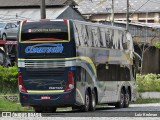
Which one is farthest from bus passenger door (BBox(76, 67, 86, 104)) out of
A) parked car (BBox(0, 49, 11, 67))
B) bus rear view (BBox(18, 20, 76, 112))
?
parked car (BBox(0, 49, 11, 67))

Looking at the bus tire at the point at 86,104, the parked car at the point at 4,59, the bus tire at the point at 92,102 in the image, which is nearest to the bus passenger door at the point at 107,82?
the bus tire at the point at 92,102

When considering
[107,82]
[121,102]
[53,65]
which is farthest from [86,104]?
[121,102]

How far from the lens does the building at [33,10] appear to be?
7931 centimetres

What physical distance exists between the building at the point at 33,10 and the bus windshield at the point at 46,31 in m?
50.0

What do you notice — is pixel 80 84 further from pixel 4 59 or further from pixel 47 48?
pixel 4 59

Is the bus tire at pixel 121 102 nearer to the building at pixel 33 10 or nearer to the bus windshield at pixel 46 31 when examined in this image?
the bus windshield at pixel 46 31

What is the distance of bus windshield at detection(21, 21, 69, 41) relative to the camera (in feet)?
89.9

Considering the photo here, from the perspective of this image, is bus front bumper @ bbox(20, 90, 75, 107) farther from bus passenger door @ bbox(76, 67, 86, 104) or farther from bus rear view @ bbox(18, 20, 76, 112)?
bus passenger door @ bbox(76, 67, 86, 104)

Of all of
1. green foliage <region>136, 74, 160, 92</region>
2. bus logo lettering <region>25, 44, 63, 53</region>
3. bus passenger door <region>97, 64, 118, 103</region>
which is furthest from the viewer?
green foliage <region>136, 74, 160, 92</region>

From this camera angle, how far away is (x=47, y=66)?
90.0 ft

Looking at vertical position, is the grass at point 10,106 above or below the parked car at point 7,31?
below

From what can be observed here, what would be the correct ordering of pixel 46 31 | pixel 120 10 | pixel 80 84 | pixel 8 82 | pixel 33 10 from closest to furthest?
pixel 46 31, pixel 80 84, pixel 8 82, pixel 33 10, pixel 120 10

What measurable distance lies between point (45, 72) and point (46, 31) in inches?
67.2

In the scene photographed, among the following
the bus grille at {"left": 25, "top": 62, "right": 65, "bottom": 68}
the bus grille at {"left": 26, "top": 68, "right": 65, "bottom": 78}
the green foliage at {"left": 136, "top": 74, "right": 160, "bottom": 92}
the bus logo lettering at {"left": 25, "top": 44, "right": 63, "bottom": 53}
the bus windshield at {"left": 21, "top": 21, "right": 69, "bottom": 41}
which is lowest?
the green foliage at {"left": 136, "top": 74, "right": 160, "bottom": 92}
